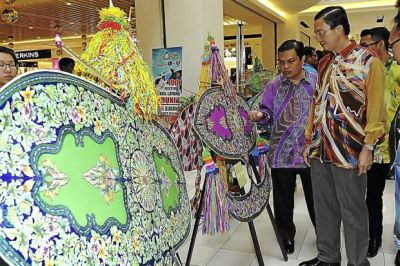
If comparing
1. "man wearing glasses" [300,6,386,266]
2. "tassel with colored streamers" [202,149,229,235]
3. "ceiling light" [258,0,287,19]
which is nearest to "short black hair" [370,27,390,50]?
"man wearing glasses" [300,6,386,266]

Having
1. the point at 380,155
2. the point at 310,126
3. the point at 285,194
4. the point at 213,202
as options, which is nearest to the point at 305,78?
the point at 310,126

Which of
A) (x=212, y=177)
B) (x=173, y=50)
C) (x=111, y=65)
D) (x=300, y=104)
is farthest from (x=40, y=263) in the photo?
(x=173, y=50)

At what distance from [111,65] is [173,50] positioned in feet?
10.9

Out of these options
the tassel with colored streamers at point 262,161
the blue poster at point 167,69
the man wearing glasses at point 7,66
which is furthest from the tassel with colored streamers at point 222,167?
the blue poster at point 167,69

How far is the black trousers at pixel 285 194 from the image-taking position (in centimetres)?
257

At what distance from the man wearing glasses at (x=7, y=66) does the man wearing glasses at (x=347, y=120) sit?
5.24 ft

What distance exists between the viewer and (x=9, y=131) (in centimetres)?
75

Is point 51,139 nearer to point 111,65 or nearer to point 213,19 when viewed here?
point 111,65

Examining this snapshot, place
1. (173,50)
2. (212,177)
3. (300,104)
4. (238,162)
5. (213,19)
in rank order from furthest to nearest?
(213,19), (173,50), (300,104), (238,162), (212,177)

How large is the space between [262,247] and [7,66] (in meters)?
2.04

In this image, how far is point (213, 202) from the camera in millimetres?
1941

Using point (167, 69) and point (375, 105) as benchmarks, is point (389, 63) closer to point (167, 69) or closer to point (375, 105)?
point (375, 105)

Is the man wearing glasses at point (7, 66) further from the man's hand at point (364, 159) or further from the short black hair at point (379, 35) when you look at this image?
the short black hair at point (379, 35)

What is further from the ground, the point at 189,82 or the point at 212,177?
the point at 189,82
